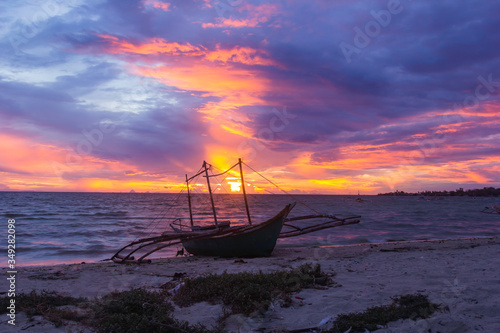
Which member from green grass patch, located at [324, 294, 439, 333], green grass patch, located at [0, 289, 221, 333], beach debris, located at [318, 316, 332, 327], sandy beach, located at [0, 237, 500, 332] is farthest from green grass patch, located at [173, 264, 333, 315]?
green grass patch, located at [324, 294, 439, 333]

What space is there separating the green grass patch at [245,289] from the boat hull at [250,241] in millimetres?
6542

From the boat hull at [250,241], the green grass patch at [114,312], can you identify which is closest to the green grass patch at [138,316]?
the green grass patch at [114,312]

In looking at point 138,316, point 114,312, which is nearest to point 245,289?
point 138,316

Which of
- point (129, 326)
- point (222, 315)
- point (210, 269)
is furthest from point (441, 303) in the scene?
point (210, 269)

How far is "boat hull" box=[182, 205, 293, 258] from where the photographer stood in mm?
15688

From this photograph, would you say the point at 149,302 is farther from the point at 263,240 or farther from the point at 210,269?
the point at 263,240

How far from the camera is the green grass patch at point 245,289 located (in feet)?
23.0

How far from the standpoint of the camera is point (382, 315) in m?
5.96

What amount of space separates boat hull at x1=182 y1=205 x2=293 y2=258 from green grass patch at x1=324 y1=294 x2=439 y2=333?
8720 millimetres

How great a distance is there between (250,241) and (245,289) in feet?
29.1

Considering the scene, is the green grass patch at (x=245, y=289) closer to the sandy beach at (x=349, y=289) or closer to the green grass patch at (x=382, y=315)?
the sandy beach at (x=349, y=289)

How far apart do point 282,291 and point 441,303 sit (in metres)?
3.31

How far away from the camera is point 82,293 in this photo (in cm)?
945

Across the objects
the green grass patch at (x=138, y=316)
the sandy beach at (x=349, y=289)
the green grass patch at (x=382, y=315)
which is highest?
the green grass patch at (x=138, y=316)
